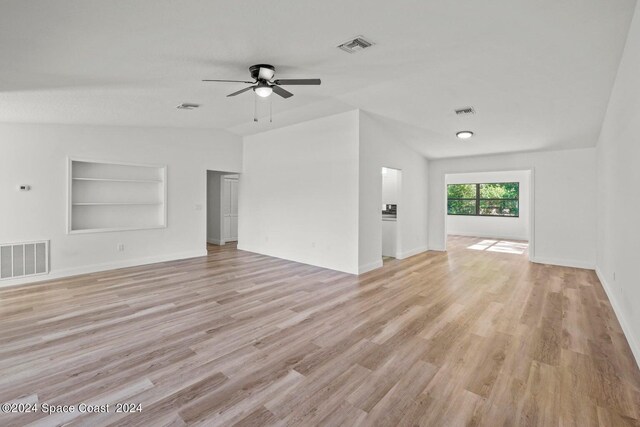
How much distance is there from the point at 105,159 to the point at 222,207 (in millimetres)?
3249

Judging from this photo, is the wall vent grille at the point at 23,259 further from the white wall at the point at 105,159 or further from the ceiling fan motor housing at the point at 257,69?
the ceiling fan motor housing at the point at 257,69

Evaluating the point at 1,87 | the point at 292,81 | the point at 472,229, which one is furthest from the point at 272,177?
the point at 472,229

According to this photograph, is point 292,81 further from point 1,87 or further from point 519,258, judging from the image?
point 519,258

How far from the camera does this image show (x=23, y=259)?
457cm

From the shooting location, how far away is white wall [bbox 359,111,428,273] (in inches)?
207

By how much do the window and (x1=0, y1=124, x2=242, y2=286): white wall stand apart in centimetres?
844

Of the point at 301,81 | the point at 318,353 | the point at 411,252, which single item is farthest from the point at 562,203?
the point at 318,353

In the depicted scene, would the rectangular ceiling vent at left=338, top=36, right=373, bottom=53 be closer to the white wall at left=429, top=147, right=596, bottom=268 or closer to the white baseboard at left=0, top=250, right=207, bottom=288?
the white baseboard at left=0, top=250, right=207, bottom=288

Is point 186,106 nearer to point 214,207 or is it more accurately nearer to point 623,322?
point 214,207

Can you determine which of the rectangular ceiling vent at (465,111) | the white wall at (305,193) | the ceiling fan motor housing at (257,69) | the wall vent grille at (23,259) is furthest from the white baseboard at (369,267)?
the wall vent grille at (23,259)

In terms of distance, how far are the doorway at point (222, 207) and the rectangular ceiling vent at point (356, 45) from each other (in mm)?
6003

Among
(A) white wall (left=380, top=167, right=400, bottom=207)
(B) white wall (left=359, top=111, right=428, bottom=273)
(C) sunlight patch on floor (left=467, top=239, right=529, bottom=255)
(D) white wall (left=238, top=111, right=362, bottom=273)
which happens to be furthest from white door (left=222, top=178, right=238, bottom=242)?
(C) sunlight patch on floor (left=467, top=239, right=529, bottom=255)

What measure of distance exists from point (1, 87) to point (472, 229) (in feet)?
39.8

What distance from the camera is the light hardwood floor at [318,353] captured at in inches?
72.9
